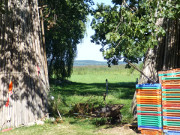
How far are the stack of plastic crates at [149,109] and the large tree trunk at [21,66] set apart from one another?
3840 mm

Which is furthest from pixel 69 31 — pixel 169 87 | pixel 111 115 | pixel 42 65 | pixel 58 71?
pixel 169 87

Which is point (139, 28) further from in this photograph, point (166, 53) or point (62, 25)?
point (62, 25)

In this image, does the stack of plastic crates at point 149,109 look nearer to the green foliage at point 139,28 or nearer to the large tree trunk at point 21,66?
the green foliage at point 139,28

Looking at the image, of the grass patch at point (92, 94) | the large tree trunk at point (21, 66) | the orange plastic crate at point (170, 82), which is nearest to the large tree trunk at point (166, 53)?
the grass patch at point (92, 94)

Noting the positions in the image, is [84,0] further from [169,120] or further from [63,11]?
[169,120]

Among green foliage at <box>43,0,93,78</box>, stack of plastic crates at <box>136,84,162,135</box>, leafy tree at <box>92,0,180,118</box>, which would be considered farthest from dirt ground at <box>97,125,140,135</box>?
green foliage at <box>43,0,93,78</box>

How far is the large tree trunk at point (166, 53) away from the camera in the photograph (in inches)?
367

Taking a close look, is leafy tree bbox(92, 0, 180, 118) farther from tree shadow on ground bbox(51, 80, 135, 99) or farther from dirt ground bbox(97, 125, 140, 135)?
tree shadow on ground bbox(51, 80, 135, 99)

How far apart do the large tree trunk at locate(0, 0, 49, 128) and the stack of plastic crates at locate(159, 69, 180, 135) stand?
179 inches

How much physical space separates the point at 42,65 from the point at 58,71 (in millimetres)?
21942

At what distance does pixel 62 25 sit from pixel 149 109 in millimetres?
15305

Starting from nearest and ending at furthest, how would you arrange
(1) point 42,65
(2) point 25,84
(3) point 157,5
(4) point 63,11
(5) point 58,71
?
(3) point 157,5, (2) point 25,84, (1) point 42,65, (4) point 63,11, (5) point 58,71

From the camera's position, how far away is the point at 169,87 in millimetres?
7238

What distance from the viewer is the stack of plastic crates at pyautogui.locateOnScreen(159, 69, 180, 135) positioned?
7.11 meters
